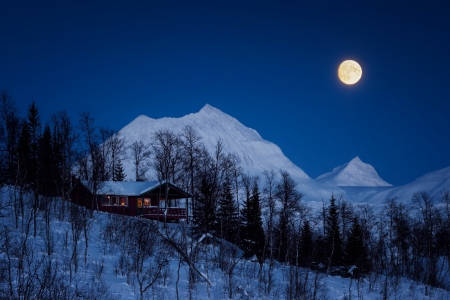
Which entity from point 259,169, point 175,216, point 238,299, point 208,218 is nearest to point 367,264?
point 208,218

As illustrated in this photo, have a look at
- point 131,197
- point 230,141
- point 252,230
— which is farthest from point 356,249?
point 230,141

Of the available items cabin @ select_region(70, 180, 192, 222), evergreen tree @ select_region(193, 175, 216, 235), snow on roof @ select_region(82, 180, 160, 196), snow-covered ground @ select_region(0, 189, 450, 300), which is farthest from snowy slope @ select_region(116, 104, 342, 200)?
snow-covered ground @ select_region(0, 189, 450, 300)

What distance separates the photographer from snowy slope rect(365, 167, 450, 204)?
166 meters

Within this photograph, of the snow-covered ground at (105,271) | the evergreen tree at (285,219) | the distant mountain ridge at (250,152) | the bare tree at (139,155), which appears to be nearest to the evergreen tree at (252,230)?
the evergreen tree at (285,219)

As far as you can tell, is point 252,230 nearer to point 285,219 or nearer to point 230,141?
point 285,219

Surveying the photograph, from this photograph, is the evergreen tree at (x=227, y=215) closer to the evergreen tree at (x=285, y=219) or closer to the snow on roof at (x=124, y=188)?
the evergreen tree at (x=285, y=219)

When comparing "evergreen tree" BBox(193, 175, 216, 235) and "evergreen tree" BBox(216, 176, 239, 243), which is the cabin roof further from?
"evergreen tree" BBox(193, 175, 216, 235)

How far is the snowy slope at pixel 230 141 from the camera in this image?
145750 millimetres

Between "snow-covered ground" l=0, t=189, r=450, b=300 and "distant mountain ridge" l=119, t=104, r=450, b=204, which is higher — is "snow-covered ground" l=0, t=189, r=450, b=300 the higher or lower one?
the lower one

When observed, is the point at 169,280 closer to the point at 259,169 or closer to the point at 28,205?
the point at 28,205

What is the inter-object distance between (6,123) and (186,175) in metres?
24.8

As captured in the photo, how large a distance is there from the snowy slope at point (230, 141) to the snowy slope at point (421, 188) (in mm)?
27240

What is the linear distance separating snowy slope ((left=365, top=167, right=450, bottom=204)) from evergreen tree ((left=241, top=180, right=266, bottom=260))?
474ft

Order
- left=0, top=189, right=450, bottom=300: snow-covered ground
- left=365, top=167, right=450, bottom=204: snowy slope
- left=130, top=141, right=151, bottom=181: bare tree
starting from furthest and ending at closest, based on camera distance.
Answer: left=365, top=167, right=450, bottom=204: snowy slope, left=130, top=141, right=151, bottom=181: bare tree, left=0, top=189, right=450, bottom=300: snow-covered ground
